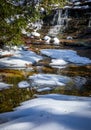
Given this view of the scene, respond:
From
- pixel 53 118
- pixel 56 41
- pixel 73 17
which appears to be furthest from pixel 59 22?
pixel 53 118

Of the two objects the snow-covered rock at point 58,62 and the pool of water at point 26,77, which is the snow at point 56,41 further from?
the snow-covered rock at point 58,62

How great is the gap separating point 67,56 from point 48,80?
8450 mm

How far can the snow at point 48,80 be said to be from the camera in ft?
47.4

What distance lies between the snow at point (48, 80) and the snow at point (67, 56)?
5204 mm

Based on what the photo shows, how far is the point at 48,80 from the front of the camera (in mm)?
15180

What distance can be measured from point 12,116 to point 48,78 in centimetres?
777

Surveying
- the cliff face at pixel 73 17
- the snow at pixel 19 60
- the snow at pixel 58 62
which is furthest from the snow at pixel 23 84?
the cliff face at pixel 73 17

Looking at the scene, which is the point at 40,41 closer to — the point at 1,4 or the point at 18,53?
the point at 18,53

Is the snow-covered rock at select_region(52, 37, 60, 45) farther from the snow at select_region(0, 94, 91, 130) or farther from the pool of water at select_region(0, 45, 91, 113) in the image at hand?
the snow at select_region(0, 94, 91, 130)

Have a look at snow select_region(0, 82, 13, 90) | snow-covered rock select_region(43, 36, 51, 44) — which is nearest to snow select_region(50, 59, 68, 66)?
snow select_region(0, 82, 13, 90)

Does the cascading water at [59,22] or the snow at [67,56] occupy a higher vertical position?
the cascading water at [59,22]

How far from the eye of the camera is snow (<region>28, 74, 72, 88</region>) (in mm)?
14438

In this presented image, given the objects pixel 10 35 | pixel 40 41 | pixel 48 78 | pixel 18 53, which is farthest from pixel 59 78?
pixel 40 41

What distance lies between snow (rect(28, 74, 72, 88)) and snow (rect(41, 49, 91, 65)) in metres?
5.20
